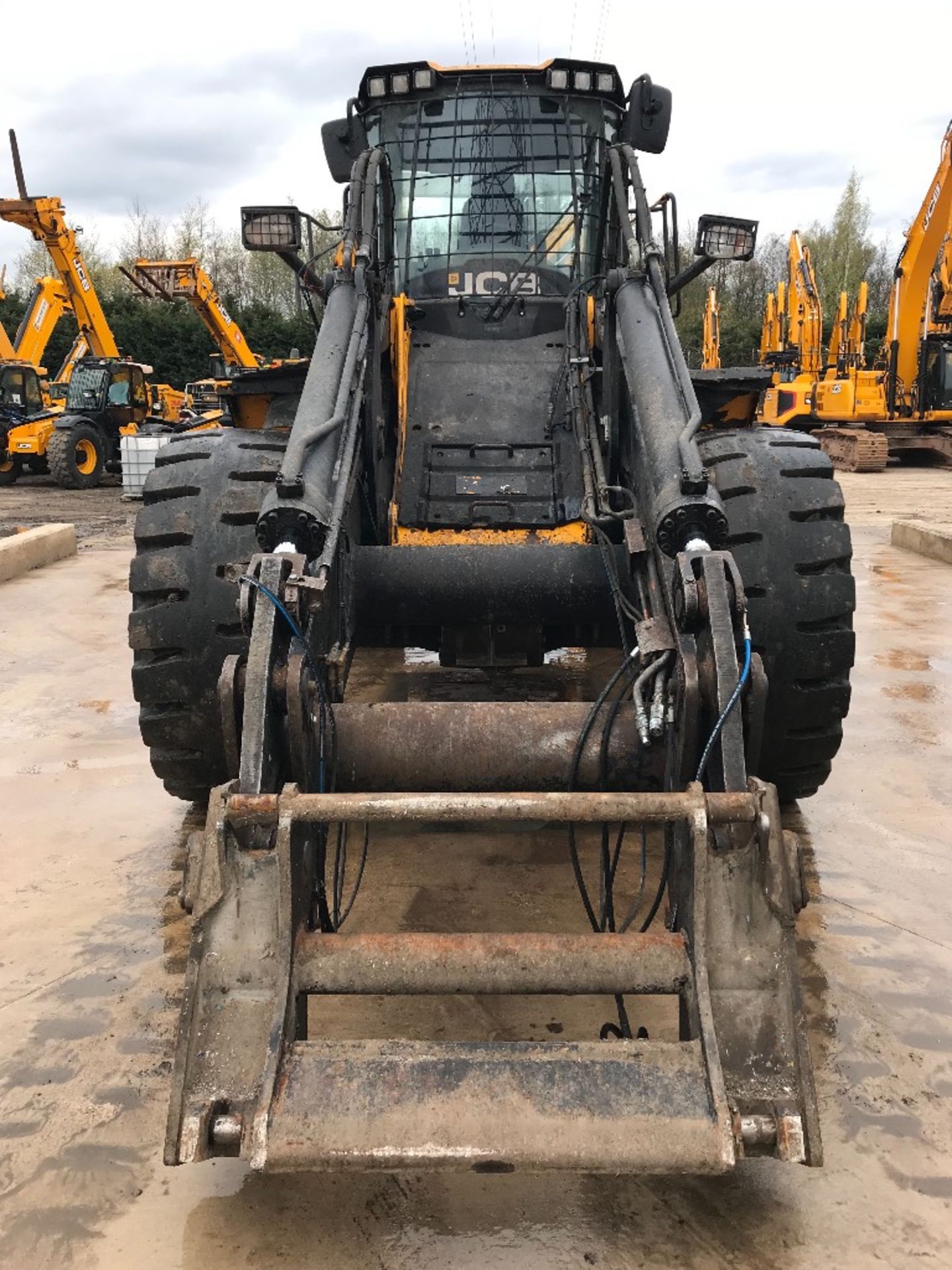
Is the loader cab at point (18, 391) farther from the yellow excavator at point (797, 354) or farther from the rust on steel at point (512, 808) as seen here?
the rust on steel at point (512, 808)

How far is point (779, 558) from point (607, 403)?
100cm

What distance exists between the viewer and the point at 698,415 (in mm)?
3311

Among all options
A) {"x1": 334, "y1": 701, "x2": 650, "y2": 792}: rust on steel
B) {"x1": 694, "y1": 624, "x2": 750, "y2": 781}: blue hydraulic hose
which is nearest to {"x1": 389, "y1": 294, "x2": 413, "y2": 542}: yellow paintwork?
{"x1": 334, "y1": 701, "x2": 650, "y2": 792}: rust on steel

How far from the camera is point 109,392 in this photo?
69.0 feet

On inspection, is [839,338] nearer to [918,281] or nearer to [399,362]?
[918,281]

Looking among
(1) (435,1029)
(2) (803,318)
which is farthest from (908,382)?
(1) (435,1029)

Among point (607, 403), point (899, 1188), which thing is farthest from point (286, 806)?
point (607, 403)

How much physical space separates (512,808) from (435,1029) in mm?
887

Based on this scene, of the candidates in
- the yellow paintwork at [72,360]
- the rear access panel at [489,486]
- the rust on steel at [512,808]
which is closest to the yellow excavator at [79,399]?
the yellow paintwork at [72,360]

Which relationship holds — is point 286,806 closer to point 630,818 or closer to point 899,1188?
point 630,818

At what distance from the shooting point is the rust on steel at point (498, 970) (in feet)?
7.66

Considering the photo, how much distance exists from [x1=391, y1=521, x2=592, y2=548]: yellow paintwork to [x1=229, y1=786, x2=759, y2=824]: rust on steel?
6.44 ft

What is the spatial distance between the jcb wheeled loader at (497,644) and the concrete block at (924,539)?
6.27m

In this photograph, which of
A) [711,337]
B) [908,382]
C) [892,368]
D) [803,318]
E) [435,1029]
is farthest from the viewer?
[711,337]
